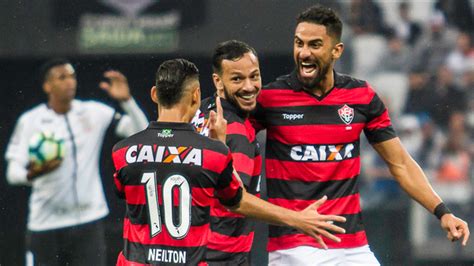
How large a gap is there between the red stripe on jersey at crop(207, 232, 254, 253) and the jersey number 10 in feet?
2.47

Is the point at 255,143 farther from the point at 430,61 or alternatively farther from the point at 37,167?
the point at 430,61

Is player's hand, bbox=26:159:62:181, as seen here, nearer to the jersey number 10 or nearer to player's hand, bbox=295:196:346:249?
player's hand, bbox=295:196:346:249

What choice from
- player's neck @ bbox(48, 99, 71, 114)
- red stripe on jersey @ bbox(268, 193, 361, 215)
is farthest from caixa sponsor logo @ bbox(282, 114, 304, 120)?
player's neck @ bbox(48, 99, 71, 114)

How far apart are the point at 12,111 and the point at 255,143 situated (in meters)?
2.53

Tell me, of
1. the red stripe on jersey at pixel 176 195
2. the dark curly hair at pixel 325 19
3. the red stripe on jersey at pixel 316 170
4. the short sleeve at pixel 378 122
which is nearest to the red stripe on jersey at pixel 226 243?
the red stripe on jersey at pixel 316 170

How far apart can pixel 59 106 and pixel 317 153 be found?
2413 mm

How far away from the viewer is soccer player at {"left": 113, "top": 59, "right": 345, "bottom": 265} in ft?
13.0

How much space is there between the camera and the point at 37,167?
686cm

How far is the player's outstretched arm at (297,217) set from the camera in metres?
4.31

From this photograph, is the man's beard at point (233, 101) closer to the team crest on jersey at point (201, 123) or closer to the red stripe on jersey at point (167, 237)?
the team crest on jersey at point (201, 123)

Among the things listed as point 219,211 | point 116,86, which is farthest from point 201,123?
point 116,86

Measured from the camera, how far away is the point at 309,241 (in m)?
5.00

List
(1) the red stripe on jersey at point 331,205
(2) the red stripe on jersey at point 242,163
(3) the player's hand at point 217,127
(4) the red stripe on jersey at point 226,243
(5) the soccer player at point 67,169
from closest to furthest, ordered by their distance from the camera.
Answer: (3) the player's hand at point 217,127
(2) the red stripe on jersey at point 242,163
(4) the red stripe on jersey at point 226,243
(1) the red stripe on jersey at point 331,205
(5) the soccer player at point 67,169

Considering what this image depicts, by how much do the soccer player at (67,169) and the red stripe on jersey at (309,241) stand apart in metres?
1.98
